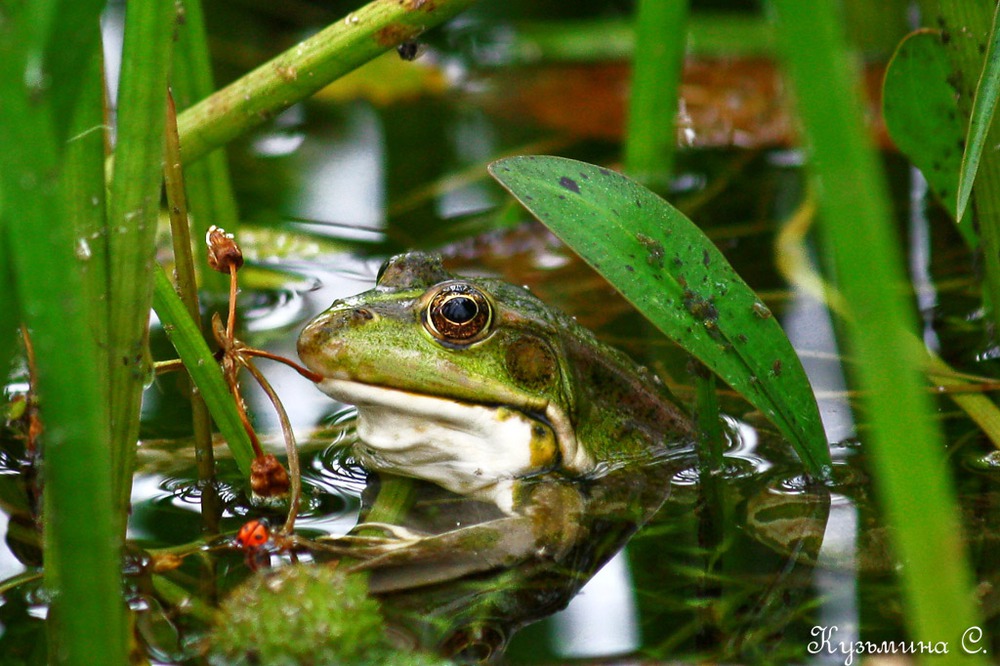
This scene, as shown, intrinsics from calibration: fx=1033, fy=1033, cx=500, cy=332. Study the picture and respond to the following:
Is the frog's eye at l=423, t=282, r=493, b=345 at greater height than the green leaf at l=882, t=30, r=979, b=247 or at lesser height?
lesser

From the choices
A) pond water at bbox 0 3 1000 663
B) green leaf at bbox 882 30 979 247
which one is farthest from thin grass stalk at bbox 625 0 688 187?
green leaf at bbox 882 30 979 247

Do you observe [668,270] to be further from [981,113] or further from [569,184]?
[981,113]

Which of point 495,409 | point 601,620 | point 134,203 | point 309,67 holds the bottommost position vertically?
point 601,620

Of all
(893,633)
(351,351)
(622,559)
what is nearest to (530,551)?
(622,559)

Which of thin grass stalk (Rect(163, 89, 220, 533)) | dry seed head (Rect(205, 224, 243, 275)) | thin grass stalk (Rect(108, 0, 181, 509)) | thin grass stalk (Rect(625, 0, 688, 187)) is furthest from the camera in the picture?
thin grass stalk (Rect(625, 0, 688, 187))

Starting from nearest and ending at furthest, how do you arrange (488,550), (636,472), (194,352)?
1. (194,352)
2. (488,550)
3. (636,472)

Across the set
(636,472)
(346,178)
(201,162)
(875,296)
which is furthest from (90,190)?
(346,178)

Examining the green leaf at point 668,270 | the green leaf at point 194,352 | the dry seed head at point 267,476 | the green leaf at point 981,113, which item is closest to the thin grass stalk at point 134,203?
the green leaf at point 194,352

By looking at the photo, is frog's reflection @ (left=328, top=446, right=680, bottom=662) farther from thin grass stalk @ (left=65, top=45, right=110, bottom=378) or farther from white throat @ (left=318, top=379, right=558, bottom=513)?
thin grass stalk @ (left=65, top=45, right=110, bottom=378)
